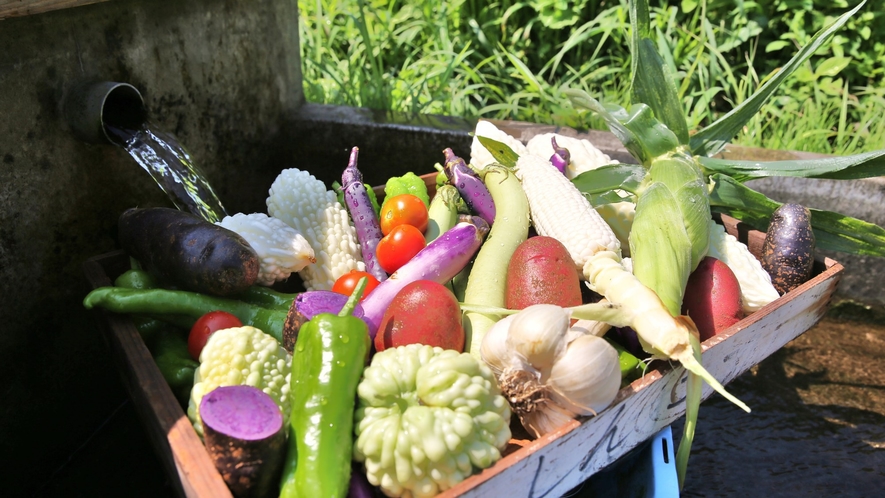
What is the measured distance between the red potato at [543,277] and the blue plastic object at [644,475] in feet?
1.56

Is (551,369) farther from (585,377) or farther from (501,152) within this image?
(501,152)

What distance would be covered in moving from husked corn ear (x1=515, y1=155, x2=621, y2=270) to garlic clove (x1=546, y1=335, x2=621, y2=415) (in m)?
0.56

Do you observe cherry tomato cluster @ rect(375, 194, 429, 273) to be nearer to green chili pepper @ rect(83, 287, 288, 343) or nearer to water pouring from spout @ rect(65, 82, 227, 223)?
green chili pepper @ rect(83, 287, 288, 343)

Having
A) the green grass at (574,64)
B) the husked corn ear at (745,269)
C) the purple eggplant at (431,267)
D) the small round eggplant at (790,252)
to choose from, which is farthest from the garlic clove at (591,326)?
the green grass at (574,64)

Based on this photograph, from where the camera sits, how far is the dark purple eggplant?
1862 mm

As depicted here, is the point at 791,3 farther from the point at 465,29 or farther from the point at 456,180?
the point at 456,180

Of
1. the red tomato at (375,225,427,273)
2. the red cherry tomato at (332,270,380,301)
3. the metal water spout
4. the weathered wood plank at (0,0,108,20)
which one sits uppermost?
the weathered wood plank at (0,0,108,20)

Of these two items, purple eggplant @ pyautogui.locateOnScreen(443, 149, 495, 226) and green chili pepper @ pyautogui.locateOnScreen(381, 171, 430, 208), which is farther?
green chili pepper @ pyautogui.locateOnScreen(381, 171, 430, 208)

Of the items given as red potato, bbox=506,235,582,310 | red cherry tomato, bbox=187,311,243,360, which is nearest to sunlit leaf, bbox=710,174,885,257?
red potato, bbox=506,235,582,310

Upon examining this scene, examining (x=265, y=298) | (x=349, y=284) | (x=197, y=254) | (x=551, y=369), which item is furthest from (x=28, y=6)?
(x=551, y=369)

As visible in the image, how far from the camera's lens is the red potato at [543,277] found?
6.04 ft

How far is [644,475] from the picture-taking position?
1890mm

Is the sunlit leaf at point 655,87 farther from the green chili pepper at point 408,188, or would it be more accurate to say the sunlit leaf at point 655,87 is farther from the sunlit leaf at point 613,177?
the green chili pepper at point 408,188

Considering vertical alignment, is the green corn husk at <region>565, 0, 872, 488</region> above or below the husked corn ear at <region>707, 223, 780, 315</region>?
above
